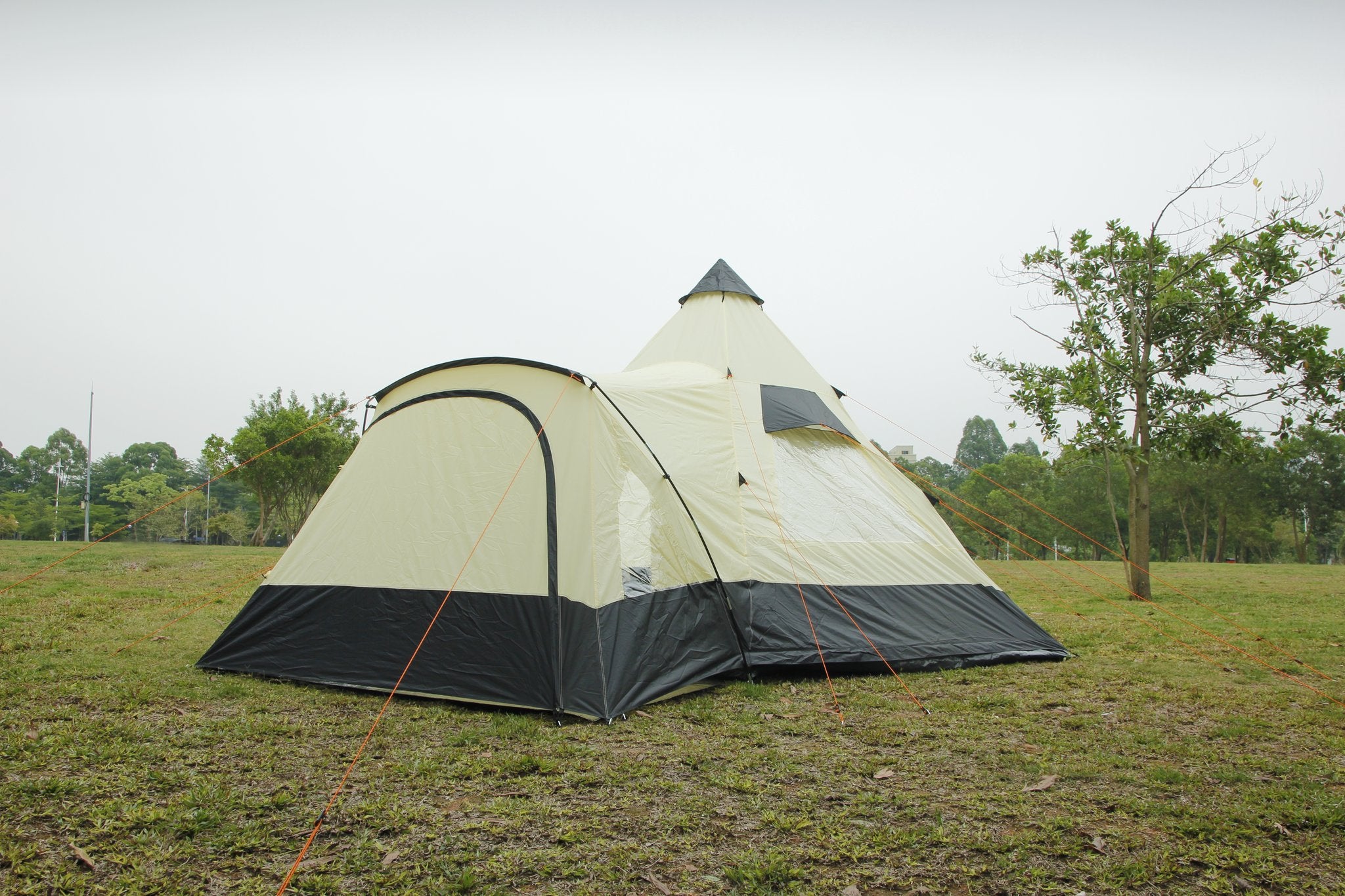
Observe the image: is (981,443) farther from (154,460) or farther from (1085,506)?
(154,460)

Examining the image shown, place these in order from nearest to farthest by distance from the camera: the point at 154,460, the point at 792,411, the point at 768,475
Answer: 1. the point at 768,475
2. the point at 792,411
3. the point at 154,460

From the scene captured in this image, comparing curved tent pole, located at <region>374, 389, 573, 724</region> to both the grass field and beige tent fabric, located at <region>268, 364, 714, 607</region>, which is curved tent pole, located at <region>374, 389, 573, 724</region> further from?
the grass field

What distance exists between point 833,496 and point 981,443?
72.3 meters

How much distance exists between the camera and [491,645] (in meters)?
4.98

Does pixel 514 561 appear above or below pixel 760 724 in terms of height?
above

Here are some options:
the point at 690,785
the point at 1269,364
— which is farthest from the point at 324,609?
the point at 1269,364

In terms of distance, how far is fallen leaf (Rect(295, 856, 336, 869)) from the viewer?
272 cm

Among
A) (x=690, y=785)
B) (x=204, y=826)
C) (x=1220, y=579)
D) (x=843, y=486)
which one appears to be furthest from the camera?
(x=1220, y=579)

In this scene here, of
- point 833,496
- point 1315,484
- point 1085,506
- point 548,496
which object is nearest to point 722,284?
point 833,496

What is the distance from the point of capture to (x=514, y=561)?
201 inches

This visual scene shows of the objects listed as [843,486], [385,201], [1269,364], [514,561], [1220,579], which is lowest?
[1220,579]

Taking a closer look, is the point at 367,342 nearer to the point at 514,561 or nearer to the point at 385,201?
the point at 385,201

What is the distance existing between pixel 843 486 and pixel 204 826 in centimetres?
547

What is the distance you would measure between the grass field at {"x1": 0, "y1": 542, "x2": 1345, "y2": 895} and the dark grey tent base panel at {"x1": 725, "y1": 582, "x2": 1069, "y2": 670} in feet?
0.84
